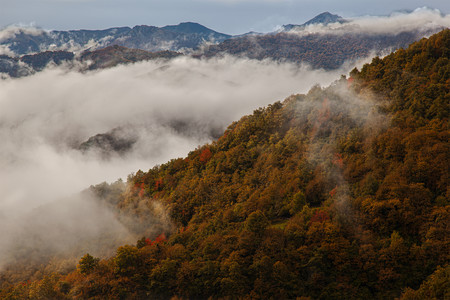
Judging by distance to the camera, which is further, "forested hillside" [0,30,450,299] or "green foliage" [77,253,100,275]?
"green foliage" [77,253,100,275]

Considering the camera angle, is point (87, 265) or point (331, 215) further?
point (87, 265)

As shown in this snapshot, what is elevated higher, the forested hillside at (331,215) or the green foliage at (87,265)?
the forested hillside at (331,215)

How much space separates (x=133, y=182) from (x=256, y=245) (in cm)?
7363

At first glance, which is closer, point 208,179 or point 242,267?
point 242,267

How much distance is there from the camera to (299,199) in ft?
167

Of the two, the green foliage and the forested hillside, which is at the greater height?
the forested hillside

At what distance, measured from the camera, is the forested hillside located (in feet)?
121

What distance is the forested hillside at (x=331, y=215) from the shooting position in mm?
36938

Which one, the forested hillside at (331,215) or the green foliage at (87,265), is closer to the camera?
the forested hillside at (331,215)

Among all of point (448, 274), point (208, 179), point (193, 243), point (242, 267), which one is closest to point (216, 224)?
point (193, 243)

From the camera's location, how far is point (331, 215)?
4422 cm

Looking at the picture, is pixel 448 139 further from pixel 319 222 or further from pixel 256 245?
pixel 256 245

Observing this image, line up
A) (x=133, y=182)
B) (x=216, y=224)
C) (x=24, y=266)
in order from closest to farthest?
(x=216, y=224), (x=24, y=266), (x=133, y=182)

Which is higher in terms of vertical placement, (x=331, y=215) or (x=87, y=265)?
(x=331, y=215)
